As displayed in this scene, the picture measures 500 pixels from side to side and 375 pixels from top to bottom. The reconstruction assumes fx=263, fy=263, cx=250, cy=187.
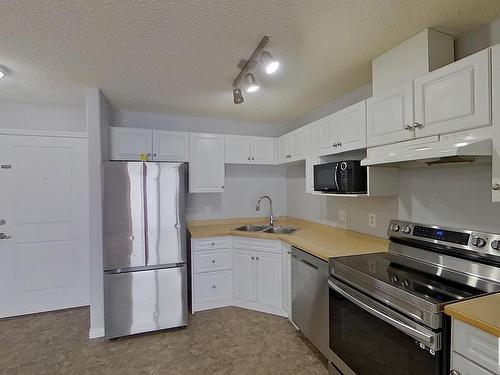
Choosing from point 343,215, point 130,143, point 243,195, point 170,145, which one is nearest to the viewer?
point 343,215

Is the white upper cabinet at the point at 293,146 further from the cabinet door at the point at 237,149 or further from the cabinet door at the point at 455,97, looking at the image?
the cabinet door at the point at 455,97

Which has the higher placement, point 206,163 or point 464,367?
point 206,163

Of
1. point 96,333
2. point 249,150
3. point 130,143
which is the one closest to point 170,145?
point 130,143

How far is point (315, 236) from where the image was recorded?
2.71m

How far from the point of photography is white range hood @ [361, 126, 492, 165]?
4.17ft

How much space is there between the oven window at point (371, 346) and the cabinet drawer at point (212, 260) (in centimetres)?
140

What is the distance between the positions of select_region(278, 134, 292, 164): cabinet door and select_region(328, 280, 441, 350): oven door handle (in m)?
1.86

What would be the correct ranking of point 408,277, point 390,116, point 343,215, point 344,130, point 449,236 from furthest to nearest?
point 343,215 < point 344,130 < point 390,116 < point 449,236 < point 408,277

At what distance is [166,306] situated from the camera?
259 cm

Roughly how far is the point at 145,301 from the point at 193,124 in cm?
223

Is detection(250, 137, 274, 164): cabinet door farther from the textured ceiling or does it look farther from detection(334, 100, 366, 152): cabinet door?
detection(334, 100, 366, 152): cabinet door

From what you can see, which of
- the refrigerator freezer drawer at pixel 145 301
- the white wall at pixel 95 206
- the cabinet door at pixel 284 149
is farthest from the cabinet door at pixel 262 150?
the white wall at pixel 95 206

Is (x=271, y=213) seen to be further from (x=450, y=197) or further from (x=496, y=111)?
(x=496, y=111)

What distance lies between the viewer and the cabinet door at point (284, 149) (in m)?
3.24
